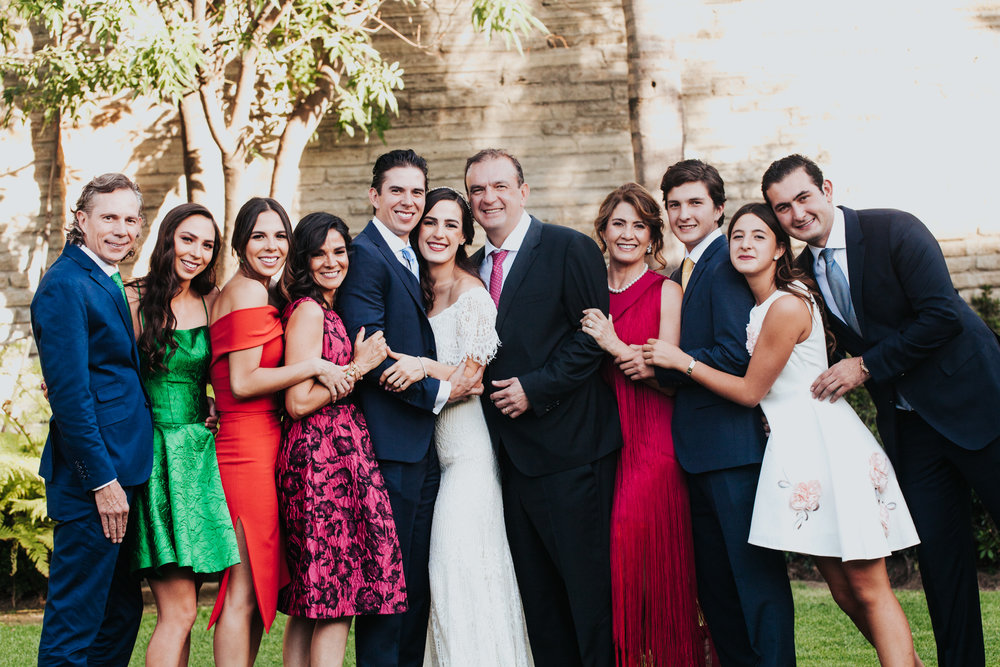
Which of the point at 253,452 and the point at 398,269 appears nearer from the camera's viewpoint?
the point at 253,452

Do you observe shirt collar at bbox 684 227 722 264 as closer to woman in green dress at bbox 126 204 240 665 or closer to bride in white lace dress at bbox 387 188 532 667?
bride in white lace dress at bbox 387 188 532 667

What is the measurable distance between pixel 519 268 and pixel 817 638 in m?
3.07

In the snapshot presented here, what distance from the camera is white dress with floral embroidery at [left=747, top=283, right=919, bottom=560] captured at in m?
3.49

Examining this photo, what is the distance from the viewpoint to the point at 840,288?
3.95 meters

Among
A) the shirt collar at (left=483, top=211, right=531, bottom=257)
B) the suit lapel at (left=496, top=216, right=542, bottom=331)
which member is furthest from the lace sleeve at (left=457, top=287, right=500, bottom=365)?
Answer: the shirt collar at (left=483, top=211, right=531, bottom=257)

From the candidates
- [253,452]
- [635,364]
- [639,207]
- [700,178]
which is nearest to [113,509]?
[253,452]

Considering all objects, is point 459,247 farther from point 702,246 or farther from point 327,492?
point 327,492

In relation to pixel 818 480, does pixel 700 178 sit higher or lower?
higher

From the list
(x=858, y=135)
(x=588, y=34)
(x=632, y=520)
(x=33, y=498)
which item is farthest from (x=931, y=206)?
(x=33, y=498)

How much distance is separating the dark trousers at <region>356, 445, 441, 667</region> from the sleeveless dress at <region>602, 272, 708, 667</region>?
2.71 feet

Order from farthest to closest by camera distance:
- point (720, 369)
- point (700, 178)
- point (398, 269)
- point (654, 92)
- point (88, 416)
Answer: point (654, 92), point (700, 178), point (398, 269), point (720, 369), point (88, 416)

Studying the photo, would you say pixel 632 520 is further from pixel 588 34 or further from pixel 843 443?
pixel 588 34

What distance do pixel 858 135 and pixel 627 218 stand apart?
180 inches

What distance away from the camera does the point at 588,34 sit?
789 centimetres
